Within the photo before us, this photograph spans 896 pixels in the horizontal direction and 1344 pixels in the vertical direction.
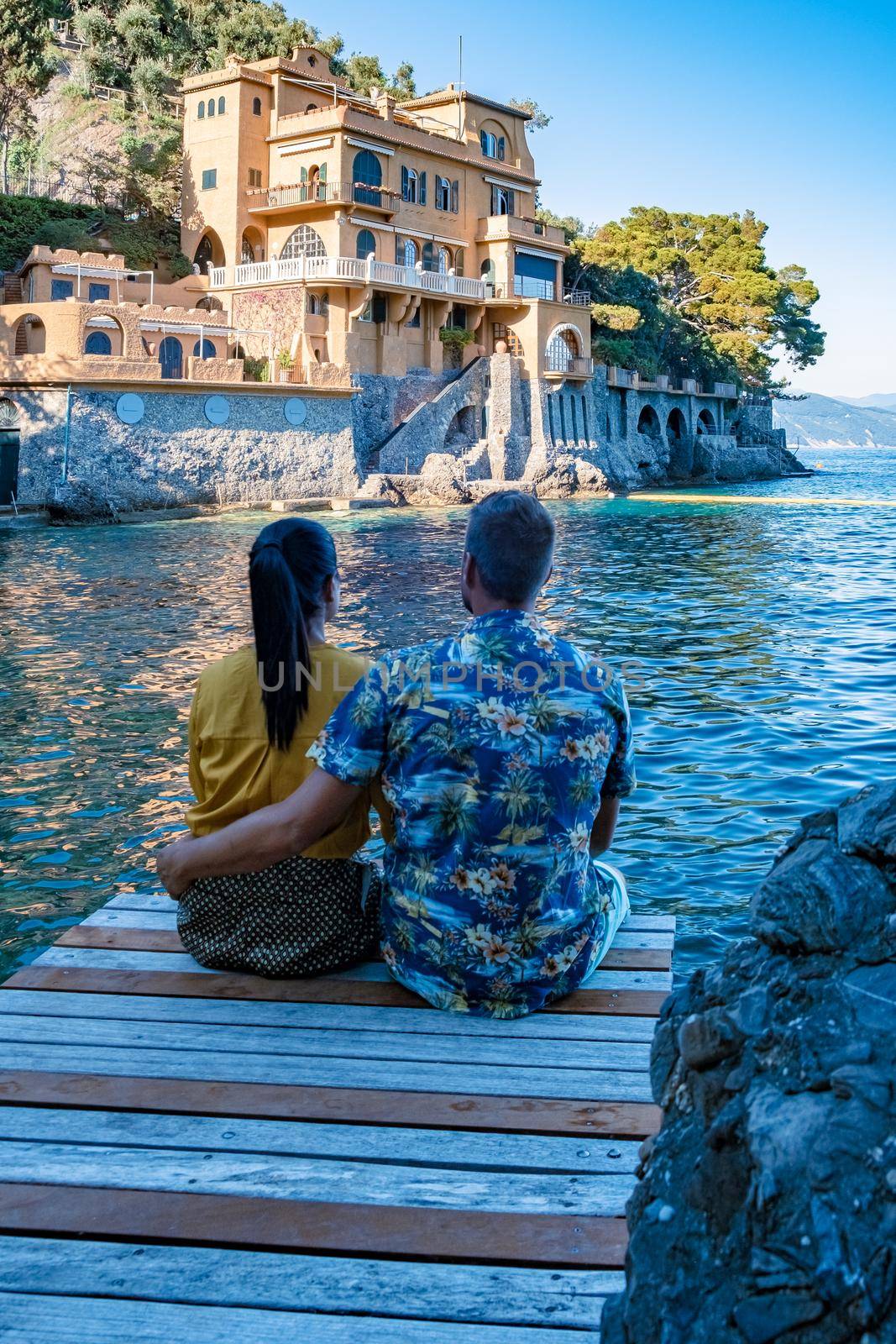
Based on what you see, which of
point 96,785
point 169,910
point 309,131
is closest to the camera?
point 169,910

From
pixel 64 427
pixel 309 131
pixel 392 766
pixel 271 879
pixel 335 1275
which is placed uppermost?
pixel 309 131

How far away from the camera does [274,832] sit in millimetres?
2869

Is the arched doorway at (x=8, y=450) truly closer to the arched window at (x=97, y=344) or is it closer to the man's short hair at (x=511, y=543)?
the arched window at (x=97, y=344)

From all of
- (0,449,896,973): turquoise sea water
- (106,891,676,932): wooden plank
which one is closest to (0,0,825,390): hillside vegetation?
(0,449,896,973): turquoise sea water

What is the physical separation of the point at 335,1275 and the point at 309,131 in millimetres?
35851

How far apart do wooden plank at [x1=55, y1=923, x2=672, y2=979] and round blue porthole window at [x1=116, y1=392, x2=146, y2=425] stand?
988 inches

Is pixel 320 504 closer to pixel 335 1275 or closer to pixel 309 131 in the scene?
pixel 309 131

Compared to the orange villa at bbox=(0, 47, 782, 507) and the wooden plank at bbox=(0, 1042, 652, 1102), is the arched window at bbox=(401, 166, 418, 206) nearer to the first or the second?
the orange villa at bbox=(0, 47, 782, 507)

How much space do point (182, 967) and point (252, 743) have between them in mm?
609

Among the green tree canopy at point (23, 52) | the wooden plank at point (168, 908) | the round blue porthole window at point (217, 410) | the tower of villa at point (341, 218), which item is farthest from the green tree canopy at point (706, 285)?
the wooden plank at point (168, 908)

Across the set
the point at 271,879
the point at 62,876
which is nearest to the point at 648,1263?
the point at 271,879

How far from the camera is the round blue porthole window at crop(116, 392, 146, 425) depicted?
27.2 m

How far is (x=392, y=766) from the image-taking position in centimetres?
287

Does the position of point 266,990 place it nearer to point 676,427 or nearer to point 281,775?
point 281,775
